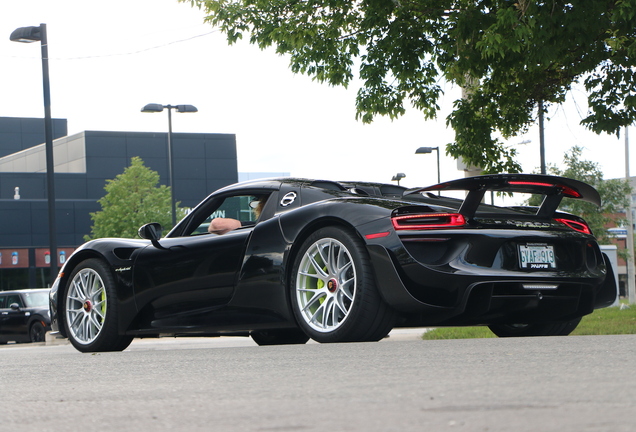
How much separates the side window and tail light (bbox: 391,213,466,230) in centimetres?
136

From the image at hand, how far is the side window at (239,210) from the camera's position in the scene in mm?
7090

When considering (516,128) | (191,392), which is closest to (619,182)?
(516,128)

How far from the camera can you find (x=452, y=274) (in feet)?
19.5

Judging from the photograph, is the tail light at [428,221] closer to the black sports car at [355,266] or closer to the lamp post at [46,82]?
the black sports car at [355,266]

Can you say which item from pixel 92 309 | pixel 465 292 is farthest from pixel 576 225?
pixel 92 309

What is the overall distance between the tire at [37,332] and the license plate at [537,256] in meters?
17.3

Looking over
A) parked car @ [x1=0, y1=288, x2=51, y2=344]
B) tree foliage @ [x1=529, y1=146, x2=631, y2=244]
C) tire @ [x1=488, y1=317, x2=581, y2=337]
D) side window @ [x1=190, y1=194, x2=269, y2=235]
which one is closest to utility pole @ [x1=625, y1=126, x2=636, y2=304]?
tree foliage @ [x1=529, y1=146, x2=631, y2=244]

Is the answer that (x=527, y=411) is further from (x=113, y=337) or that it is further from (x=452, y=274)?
(x=113, y=337)

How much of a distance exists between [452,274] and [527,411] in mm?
2875

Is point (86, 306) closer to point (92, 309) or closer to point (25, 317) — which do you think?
point (92, 309)

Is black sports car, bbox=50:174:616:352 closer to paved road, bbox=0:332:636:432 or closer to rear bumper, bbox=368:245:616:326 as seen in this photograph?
rear bumper, bbox=368:245:616:326

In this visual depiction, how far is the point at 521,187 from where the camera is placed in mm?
6422

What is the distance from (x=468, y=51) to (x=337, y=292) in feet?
23.2

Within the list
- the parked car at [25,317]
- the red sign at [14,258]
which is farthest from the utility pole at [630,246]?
the red sign at [14,258]
